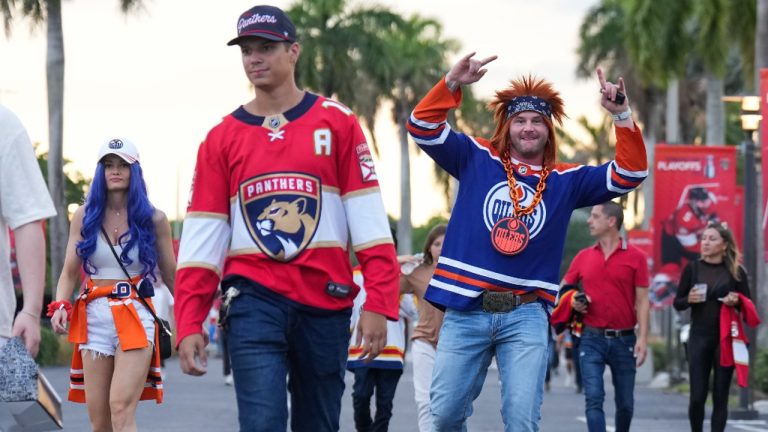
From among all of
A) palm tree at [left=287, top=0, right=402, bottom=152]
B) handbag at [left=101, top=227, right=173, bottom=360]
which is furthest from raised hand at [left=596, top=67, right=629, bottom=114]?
palm tree at [left=287, top=0, right=402, bottom=152]

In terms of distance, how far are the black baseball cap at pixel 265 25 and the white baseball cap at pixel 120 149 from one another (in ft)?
8.76

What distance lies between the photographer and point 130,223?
28.6 ft

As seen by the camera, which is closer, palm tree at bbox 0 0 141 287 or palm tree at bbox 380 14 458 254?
palm tree at bbox 0 0 141 287

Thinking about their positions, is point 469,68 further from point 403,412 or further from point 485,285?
point 403,412

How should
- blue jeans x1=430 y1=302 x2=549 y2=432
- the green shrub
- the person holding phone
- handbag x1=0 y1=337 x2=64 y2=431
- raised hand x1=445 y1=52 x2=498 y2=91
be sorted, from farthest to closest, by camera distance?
the green shrub, the person holding phone, blue jeans x1=430 y1=302 x2=549 y2=432, raised hand x1=445 y1=52 x2=498 y2=91, handbag x1=0 y1=337 x2=64 y2=431

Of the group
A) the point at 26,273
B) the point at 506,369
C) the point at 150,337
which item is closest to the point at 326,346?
the point at 26,273

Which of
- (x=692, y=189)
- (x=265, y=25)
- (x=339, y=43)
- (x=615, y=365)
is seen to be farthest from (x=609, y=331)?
(x=339, y=43)

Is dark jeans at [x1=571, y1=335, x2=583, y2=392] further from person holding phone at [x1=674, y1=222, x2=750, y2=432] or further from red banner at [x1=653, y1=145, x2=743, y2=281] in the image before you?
person holding phone at [x1=674, y1=222, x2=750, y2=432]

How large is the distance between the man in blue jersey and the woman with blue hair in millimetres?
1711

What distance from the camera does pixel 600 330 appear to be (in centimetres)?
1200

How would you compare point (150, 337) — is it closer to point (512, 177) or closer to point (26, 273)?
point (512, 177)

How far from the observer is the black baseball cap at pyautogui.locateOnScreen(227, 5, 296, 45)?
6043 mm

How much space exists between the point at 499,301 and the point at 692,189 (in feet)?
60.9

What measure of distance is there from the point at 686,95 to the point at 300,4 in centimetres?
1369
